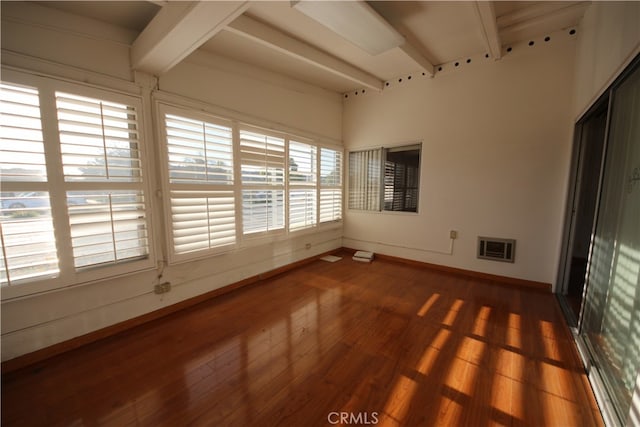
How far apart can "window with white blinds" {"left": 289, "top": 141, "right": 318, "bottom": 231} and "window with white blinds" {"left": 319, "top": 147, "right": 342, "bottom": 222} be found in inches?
8.5

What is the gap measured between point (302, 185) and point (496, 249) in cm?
278

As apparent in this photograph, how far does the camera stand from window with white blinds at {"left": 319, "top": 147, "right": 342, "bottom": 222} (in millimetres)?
4246

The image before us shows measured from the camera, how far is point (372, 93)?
13.6 ft

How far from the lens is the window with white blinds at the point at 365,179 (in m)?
4.27

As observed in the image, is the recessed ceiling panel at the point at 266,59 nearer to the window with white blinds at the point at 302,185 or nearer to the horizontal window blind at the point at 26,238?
the window with white blinds at the point at 302,185

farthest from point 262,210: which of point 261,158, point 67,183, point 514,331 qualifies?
point 514,331

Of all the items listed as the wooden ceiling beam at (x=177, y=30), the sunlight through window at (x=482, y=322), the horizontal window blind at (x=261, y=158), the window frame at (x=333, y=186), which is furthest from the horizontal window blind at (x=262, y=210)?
the sunlight through window at (x=482, y=322)

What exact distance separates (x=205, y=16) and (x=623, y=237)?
2.81 m

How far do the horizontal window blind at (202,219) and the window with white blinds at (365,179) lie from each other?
2.40 meters

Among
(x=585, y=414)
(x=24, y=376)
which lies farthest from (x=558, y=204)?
(x=24, y=376)

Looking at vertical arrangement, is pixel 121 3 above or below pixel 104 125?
above

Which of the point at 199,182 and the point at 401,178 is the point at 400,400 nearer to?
the point at 199,182

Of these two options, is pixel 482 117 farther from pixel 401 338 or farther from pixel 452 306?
pixel 401 338

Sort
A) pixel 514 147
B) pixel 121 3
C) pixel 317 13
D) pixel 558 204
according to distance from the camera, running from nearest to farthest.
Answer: pixel 121 3, pixel 317 13, pixel 558 204, pixel 514 147
